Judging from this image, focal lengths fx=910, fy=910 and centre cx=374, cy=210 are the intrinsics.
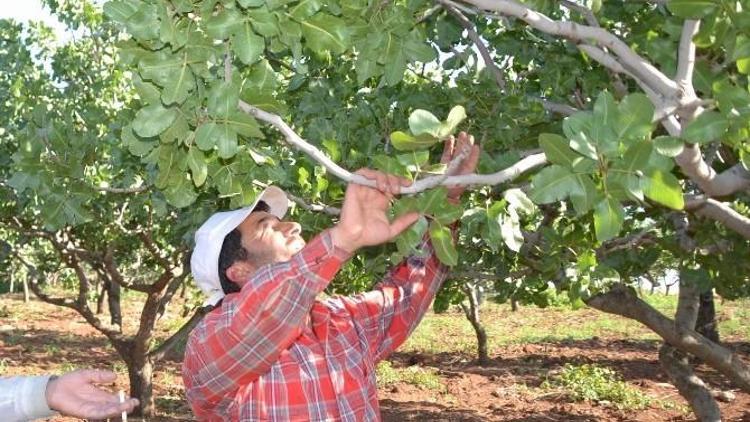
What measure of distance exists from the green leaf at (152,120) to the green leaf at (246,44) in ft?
0.88

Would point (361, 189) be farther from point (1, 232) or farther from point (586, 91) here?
point (1, 232)

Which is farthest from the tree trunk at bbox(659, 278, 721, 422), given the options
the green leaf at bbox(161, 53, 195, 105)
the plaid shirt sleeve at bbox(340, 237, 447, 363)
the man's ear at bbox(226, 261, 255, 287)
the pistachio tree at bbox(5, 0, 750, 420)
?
→ the green leaf at bbox(161, 53, 195, 105)

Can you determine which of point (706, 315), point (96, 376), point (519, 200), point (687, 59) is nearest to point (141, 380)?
point (706, 315)

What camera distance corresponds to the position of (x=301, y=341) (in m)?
3.05

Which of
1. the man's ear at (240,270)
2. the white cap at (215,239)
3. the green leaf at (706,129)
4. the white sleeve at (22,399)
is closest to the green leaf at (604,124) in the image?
the green leaf at (706,129)

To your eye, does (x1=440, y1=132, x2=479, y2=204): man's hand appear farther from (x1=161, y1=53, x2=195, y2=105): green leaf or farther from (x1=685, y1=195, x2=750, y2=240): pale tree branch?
(x1=685, y1=195, x2=750, y2=240): pale tree branch

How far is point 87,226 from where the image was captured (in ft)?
34.6

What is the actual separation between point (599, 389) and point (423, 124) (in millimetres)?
11858

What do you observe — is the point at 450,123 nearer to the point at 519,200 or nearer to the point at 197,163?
the point at 519,200

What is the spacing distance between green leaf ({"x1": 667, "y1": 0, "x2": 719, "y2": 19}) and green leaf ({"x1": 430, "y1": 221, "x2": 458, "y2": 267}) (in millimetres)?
869

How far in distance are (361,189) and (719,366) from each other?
4.25 meters

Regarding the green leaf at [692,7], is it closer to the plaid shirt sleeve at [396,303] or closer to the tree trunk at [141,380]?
the plaid shirt sleeve at [396,303]

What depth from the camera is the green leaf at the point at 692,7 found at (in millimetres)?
2199

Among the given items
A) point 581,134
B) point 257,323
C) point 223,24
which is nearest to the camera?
point 581,134
